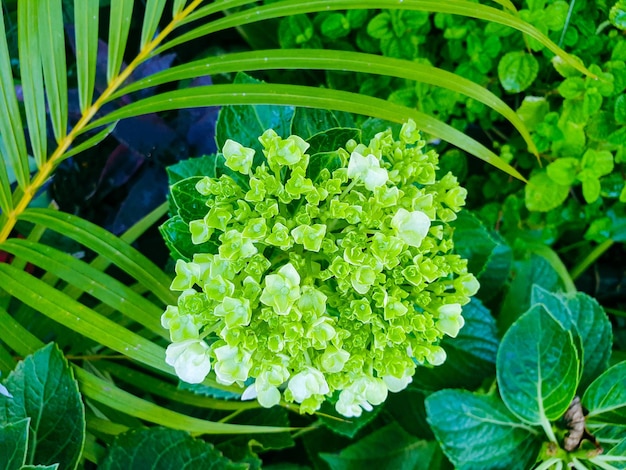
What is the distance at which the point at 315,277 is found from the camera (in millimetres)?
516

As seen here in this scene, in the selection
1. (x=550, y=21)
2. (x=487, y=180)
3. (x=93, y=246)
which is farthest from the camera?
(x=487, y=180)

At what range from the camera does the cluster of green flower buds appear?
18.5 inches

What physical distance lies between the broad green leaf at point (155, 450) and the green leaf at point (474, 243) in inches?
16.4

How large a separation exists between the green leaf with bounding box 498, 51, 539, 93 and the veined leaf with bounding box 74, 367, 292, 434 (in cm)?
59

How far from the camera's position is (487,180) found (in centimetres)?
101

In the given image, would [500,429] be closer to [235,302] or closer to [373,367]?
[373,367]

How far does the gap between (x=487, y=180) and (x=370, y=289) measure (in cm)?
57

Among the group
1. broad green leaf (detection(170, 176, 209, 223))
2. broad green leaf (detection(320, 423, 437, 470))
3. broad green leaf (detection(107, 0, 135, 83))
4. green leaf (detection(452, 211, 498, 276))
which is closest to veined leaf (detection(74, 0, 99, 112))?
broad green leaf (detection(107, 0, 135, 83))

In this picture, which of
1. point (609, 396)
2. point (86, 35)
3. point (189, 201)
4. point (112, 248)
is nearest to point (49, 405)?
point (112, 248)

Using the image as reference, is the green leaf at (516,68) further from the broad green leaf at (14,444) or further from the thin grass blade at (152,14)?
the broad green leaf at (14,444)

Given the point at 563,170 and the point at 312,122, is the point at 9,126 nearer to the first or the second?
the point at 312,122

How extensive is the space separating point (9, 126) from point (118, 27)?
7.0 inches

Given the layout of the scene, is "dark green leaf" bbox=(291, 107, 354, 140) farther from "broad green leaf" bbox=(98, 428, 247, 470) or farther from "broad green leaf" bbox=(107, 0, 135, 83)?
"broad green leaf" bbox=(98, 428, 247, 470)

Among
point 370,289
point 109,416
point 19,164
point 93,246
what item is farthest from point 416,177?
point 109,416
